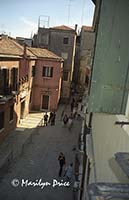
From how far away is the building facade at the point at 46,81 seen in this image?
27.6 metres

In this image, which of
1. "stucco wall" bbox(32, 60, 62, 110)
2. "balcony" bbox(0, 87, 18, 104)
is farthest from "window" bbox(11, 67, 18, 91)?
"stucco wall" bbox(32, 60, 62, 110)

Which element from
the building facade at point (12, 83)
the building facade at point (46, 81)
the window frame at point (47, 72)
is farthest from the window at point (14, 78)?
the window frame at point (47, 72)

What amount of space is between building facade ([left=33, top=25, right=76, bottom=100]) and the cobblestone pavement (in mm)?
12344

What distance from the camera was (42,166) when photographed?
48.8ft

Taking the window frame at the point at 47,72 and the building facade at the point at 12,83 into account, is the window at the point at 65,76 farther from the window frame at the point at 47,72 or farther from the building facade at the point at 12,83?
the building facade at the point at 12,83

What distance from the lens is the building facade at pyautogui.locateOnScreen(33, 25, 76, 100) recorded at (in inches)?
1330

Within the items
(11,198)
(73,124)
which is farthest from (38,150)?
(73,124)

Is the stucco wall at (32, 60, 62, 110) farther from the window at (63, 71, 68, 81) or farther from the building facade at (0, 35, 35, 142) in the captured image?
the window at (63, 71, 68, 81)

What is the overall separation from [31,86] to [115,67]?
24155 millimetres

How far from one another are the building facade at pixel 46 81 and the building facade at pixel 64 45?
5.54 meters

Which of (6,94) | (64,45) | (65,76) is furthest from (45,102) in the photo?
(6,94)

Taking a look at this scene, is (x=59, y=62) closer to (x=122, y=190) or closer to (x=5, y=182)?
(x=5, y=182)

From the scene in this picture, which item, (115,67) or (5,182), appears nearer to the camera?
(115,67)

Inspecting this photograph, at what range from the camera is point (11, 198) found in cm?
1144
